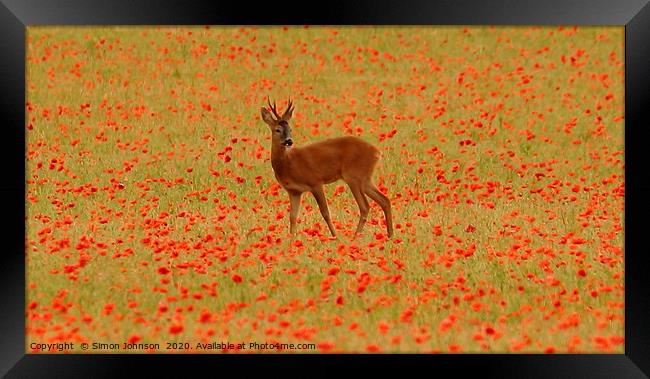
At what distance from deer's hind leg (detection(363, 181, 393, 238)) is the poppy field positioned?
0.16m

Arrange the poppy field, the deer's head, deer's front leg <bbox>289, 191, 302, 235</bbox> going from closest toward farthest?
1. the poppy field
2. the deer's head
3. deer's front leg <bbox>289, 191, 302, 235</bbox>

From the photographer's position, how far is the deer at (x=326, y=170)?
10773 mm

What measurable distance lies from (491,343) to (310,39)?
43.8 feet

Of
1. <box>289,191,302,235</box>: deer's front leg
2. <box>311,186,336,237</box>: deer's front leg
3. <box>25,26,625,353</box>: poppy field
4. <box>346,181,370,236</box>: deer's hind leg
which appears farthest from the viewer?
<box>346,181,370,236</box>: deer's hind leg

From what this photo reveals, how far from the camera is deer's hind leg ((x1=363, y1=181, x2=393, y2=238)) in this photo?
10.8m

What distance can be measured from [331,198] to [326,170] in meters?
1.49

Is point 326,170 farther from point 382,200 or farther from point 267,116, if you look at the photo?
point 267,116

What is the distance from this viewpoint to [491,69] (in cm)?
1781

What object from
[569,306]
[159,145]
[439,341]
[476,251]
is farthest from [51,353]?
[159,145]

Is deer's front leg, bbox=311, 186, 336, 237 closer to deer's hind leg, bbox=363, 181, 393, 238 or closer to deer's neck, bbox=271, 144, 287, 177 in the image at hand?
deer's neck, bbox=271, 144, 287, 177

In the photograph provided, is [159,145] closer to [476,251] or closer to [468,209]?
[468,209]

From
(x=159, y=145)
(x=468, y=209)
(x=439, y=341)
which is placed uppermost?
(x=159, y=145)

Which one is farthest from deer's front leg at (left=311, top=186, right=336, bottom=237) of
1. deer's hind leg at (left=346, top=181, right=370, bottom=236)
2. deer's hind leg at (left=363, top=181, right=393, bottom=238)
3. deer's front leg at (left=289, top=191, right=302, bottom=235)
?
deer's hind leg at (left=363, top=181, right=393, bottom=238)

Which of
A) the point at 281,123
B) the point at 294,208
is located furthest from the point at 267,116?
the point at 294,208
